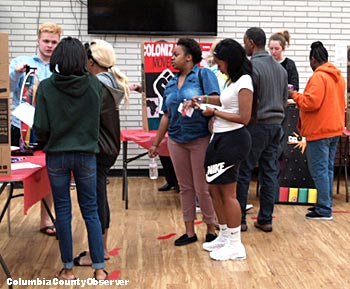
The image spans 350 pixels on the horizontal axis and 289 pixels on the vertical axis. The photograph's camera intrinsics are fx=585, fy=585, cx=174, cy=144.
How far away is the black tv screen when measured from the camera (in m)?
7.05

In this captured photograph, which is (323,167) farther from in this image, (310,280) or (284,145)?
(310,280)

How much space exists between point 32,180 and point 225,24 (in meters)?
4.39

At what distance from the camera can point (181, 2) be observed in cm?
714

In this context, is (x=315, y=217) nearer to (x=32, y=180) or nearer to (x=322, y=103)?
(x=322, y=103)

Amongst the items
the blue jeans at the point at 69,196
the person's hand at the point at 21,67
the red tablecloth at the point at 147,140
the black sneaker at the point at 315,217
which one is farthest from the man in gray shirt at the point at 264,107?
the person's hand at the point at 21,67

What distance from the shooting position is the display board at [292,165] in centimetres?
606

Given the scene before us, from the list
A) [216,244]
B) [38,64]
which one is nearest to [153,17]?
[38,64]

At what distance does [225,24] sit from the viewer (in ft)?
24.1

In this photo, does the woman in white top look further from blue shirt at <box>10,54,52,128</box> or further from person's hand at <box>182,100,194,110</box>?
blue shirt at <box>10,54,52,128</box>

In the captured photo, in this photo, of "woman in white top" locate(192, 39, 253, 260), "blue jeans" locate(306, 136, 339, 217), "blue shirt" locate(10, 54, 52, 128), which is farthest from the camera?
"blue jeans" locate(306, 136, 339, 217)

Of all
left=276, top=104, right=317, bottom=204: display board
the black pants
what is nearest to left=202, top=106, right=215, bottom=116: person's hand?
left=276, top=104, right=317, bottom=204: display board

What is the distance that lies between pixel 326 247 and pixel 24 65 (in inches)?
105

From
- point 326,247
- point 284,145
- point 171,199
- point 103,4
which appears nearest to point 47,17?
point 103,4

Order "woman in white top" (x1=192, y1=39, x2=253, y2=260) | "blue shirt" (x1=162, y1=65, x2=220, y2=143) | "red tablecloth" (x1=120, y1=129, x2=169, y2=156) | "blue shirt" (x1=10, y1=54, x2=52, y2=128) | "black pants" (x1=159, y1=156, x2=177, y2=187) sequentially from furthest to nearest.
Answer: "black pants" (x1=159, y1=156, x2=177, y2=187) → "red tablecloth" (x1=120, y1=129, x2=169, y2=156) → "blue shirt" (x1=10, y1=54, x2=52, y2=128) → "blue shirt" (x1=162, y1=65, x2=220, y2=143) → "woman in white top" (x1=192, y1=39, x2=253, y2=260)
